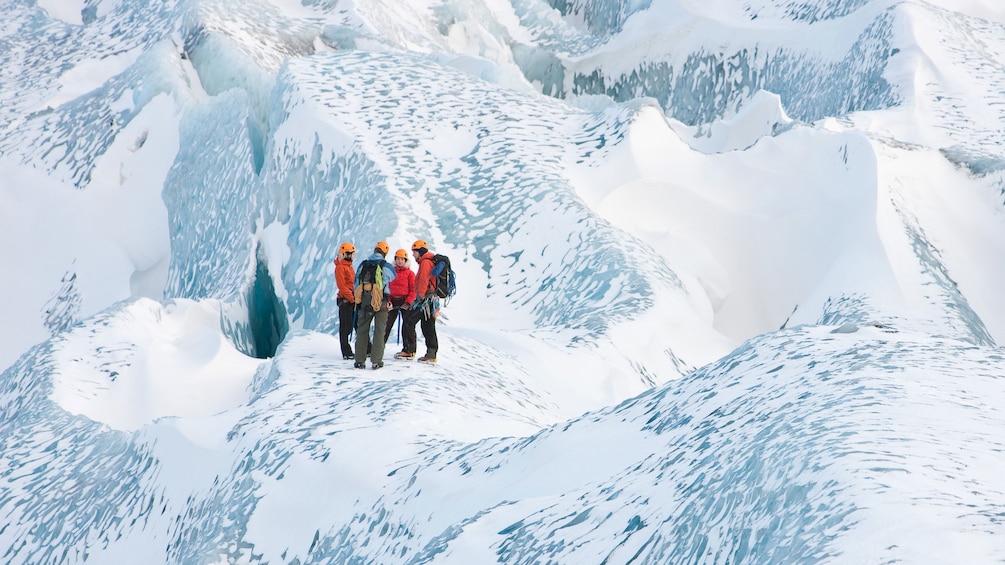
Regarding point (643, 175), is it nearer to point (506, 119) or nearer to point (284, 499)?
point (506, 119)

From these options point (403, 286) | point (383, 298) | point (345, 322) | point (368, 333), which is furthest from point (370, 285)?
point (345, 322)

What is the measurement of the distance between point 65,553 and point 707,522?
696cm

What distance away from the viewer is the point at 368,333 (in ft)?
36.8

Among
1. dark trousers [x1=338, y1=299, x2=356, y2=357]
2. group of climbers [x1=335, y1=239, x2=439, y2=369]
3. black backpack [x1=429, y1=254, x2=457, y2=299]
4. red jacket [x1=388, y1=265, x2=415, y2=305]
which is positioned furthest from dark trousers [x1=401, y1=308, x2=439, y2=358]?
dark trousers [x1=338, y1=299, x2=356, y2=357]

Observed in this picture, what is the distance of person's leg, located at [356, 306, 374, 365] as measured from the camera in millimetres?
11188

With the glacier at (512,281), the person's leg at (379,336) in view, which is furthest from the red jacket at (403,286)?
the glacier at (512,281)

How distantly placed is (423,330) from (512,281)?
214 inches

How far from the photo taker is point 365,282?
437 inches

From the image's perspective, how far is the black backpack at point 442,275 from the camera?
11060 millimetres

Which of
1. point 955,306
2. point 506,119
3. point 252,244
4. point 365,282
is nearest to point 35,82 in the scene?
point 252,244

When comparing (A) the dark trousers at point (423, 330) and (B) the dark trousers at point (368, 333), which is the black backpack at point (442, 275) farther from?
(B) the dark trousers at point (368, 333)

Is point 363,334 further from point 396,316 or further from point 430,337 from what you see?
point 430,337

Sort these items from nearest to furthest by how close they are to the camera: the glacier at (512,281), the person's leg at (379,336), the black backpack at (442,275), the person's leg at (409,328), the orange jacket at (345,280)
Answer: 1. the glacier at (512,281)
2. the black backpack at (442,275)
3. the person's leg at (379,336)
4. the person's leg at (409,328)
5. the orange jacket at (345,280)

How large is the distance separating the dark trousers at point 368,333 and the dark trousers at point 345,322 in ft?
0.70
